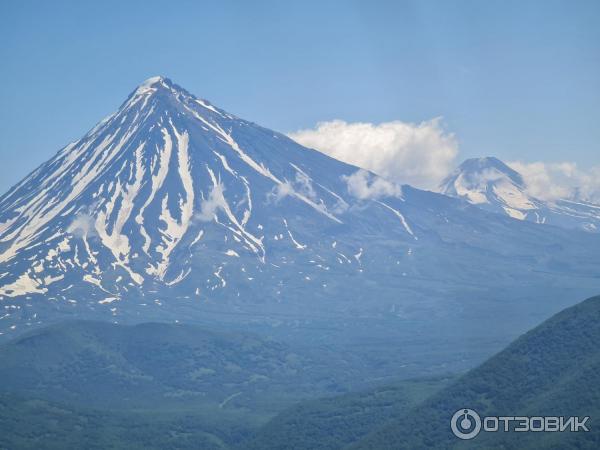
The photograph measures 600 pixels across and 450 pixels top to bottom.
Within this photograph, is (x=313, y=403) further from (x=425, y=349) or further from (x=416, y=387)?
(x=425, y=349)

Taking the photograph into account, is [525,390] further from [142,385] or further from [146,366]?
[146,366]

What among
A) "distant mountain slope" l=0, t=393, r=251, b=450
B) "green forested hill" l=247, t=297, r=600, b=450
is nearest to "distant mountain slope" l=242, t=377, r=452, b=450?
"green forested hill" l=247, t=297, r=600, b=450

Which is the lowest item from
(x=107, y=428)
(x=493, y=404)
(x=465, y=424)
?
(x=465, y=424)

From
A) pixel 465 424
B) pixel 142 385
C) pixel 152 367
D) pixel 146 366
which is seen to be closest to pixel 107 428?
pixel 142 385

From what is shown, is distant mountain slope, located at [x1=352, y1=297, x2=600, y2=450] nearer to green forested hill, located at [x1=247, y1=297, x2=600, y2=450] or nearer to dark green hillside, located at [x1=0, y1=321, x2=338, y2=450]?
green forested hill, located at [x1=247, y1=297, x2=600, y2=450]

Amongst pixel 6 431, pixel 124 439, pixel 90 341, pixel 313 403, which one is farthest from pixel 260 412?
pixel 90 341

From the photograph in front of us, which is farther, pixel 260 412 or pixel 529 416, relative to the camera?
pixel 260 412
